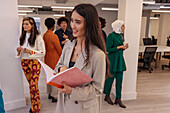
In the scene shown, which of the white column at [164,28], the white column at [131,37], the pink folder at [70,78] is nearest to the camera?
the pink folder at [70,78]

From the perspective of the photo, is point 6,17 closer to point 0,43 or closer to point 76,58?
point 0,43

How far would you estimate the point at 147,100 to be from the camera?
324 centimetres

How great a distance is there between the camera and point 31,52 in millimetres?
2348

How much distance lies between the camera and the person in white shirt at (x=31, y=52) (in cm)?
238

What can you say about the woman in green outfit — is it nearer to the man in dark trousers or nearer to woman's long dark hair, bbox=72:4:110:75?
the man in dark trousers

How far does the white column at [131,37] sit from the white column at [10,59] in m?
2.12

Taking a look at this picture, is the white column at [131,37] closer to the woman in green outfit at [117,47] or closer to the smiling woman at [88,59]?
the woman in green outfit at [117,47]

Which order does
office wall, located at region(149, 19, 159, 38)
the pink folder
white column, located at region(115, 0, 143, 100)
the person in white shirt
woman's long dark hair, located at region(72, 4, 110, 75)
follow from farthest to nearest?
1. office wall, located at region(149, 19, 159, 38)
2. white column, located at region(115, 0, 143, 100)
3. the person in white shirt
4. woman's long dark hair, located at region(72, 4, 110, 75)
5. the pink folder

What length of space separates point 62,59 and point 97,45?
0.39 meters

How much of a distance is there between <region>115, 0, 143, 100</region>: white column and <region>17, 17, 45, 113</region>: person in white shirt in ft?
5.76

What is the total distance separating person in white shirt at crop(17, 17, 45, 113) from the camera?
2.38 meters

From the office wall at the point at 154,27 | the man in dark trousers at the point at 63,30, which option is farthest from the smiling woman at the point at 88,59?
the office wall at the point at 154,27

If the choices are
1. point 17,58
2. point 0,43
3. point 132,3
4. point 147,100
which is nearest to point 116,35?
point 132,3

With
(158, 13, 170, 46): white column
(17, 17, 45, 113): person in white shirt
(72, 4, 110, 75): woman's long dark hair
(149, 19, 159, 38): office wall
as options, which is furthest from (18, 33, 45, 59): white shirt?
(149, 19, 159, 38): office wall
